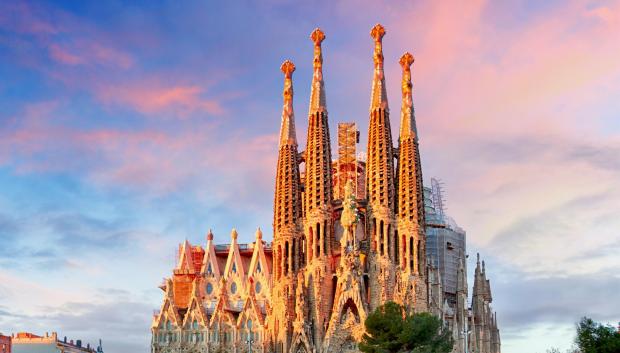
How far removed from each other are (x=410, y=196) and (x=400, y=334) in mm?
15741

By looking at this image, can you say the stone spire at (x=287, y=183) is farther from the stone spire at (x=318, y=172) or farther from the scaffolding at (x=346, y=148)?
the scaffolding at (x=346, y=148)

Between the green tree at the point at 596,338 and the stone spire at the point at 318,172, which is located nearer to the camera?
the green tree at the point at 596,338

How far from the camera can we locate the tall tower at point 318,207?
194 ft

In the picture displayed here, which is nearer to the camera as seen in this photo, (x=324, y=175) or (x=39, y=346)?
(x=324, y=175)

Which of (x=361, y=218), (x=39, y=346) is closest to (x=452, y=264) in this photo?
(x=361, y=218)

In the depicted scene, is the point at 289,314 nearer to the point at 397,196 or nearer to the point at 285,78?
the point at 397,196

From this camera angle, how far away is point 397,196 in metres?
61.2

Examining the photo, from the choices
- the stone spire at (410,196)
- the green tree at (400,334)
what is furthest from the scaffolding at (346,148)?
the green tree at (400,334)

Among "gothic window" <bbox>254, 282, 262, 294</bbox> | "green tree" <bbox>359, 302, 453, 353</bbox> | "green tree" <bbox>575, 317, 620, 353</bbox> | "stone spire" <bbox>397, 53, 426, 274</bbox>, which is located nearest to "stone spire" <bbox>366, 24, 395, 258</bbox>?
"stone spire" <bbox>397, 53, 426, 274</bbox>

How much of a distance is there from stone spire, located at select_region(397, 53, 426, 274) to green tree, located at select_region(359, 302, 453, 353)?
11382 millimetres

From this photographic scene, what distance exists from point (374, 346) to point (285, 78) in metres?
23.8

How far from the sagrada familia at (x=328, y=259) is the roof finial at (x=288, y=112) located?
2.6 inches

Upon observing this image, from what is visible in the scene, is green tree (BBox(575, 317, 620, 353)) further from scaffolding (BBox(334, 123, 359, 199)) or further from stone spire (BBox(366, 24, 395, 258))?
scaffolding (BBox(334, 123, 359, 199))

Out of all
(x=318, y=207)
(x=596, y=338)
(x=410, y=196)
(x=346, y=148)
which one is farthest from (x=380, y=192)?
(x=596, y=338)
